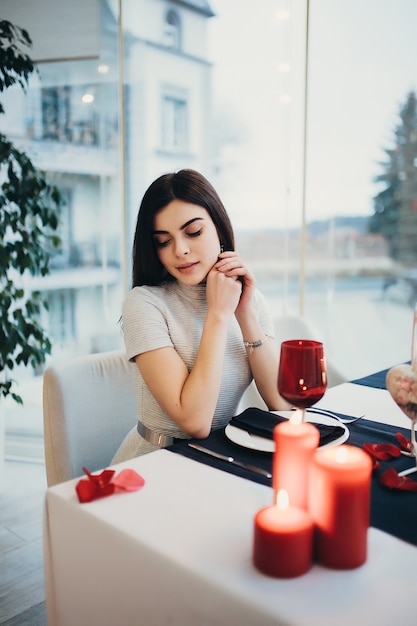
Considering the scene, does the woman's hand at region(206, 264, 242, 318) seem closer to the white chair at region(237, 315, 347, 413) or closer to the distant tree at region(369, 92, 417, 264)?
the white chair at region(237, 315, 347, 413)

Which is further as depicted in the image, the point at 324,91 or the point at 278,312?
the point at 278,312

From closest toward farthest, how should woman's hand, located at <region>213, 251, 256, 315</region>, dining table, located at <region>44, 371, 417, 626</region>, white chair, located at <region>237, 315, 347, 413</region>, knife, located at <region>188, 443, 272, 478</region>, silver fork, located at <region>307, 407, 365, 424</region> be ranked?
dining table, located at <region>44, 371, 417, 626</region>, knife, located at <region>188, 443, 272, 478</region>, silver fork, located at <region>307, 407, 365, 424</region>, woman's hand, located at <region>213, 251, 256, 315</region>, white chair, located at <region>237, 315, 347, 413</region>

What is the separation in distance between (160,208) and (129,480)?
769 millimetres

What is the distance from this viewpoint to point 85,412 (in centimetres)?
148

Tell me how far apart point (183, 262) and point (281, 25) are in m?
2.13

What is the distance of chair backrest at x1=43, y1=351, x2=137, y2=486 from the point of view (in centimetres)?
141

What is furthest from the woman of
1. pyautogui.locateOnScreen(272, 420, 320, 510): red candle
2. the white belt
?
pyautogui.locateOnScreen(272, 420, 320, 510): red candle

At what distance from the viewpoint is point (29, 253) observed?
2590 millimetres

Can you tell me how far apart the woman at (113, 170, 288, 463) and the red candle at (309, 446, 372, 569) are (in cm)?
58

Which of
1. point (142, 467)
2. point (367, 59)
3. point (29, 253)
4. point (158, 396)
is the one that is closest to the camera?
point (142, 467)

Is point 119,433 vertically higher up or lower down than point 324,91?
lower down

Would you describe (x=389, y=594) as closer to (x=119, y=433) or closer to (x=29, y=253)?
(x=119, y=433)

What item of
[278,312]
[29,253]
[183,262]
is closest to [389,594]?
[183,262]

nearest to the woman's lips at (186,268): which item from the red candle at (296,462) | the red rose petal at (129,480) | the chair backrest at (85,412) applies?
the chair backrest at (85,412)
